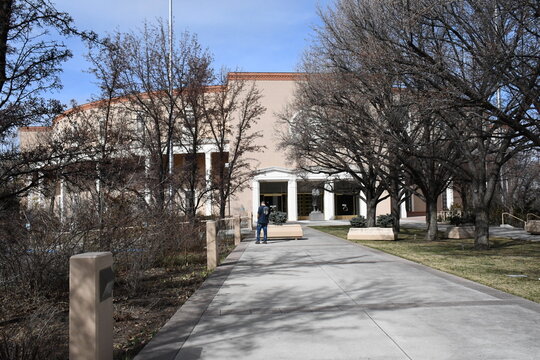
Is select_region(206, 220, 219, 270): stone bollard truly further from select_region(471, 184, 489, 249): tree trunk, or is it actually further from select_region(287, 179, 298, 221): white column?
select_region(287, 179, 298, 221): white column

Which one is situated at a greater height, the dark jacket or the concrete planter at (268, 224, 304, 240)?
the dark jacket

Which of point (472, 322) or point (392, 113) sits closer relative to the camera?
point (472, 322)

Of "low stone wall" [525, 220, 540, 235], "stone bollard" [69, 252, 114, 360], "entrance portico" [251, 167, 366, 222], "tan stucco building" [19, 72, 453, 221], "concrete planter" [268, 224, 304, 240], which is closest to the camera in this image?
"stone bollard" [69, 252, 114, 360]

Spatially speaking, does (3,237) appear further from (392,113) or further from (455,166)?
(455,166)

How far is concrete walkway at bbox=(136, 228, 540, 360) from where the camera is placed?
16.4 feet

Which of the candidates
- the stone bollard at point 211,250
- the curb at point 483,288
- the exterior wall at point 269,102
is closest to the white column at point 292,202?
the exterior wall at point 269,102

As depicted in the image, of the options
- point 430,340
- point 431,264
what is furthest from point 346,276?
point 430,340

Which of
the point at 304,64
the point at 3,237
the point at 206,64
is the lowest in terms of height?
the point at 3,237

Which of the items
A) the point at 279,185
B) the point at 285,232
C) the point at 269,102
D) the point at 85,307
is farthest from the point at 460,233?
the point at 279,185

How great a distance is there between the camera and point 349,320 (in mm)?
6266

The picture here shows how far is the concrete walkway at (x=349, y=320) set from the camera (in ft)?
16.4

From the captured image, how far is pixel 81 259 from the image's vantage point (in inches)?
153

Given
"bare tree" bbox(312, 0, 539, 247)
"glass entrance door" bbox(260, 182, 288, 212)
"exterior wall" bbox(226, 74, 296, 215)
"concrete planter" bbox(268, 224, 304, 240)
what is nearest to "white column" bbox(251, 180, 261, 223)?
"exterior wall" bbox(226, 74, 296, 215)

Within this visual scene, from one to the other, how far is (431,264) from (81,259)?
1035 centimetres
